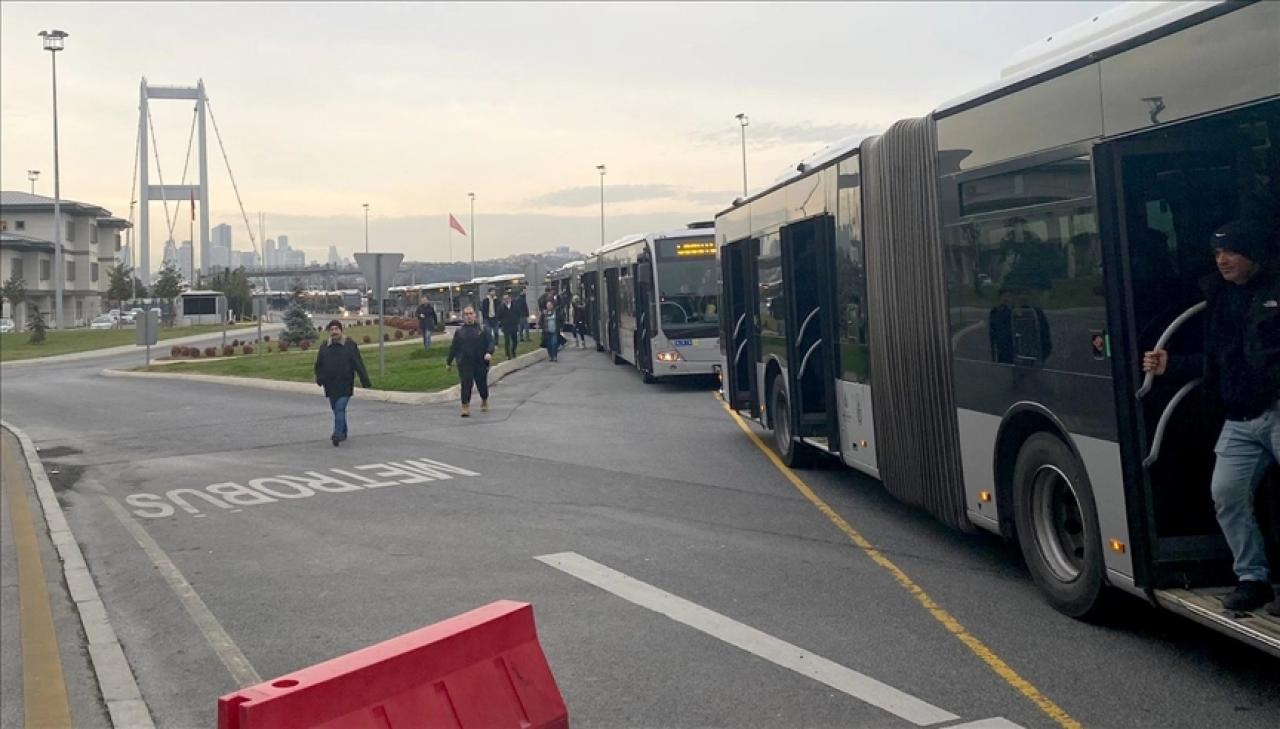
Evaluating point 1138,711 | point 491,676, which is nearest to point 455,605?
point 491,676

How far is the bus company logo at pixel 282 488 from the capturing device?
1230 centimetres

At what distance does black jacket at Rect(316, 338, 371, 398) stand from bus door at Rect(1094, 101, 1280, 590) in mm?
12256

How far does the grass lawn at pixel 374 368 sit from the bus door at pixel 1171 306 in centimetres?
1857

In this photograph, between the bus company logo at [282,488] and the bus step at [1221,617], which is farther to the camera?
the bus company logo at [282,488]

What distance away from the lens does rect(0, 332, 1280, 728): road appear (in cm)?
573

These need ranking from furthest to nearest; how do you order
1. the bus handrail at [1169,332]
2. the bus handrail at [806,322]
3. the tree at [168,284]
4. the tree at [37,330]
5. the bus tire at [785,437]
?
1. the tree at [168,284]
2. the tree at [37,330]
3. the bus tire at [785,437]
4. the bus handrail at [806,322]
5. the bus handrail at [1169,332]

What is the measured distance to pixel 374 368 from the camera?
31188mm

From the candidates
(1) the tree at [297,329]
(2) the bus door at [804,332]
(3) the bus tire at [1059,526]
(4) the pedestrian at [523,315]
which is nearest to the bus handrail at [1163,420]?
(3) the bus tire at [1059,526]

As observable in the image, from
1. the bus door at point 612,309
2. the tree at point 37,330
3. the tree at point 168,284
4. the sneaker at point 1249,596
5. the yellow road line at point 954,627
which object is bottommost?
the yellow road line at point 954,627

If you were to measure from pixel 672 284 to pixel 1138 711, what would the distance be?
60.1ft

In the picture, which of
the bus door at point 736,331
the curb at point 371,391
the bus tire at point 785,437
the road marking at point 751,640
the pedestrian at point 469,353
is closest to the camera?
the road marking at point 751,640

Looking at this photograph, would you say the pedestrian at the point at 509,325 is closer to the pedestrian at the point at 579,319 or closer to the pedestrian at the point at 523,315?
the pedestrian at the point at 523,315

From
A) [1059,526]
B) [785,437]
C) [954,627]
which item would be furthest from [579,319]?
[954,627]

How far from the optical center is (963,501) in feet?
26.1
